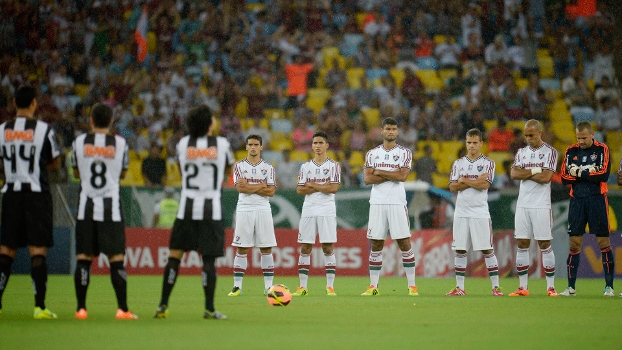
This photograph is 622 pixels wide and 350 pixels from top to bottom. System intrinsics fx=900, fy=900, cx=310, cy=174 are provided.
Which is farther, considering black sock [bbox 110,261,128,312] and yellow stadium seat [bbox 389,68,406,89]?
yellow stadium seat [bbox 389,68,406,89]

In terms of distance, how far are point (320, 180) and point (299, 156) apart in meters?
9.09

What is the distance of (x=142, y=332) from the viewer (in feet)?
26.7

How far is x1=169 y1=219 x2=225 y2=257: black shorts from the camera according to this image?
941 cm

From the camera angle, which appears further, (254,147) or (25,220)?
(254,147)

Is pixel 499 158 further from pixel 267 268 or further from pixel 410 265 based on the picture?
pixel 267 268

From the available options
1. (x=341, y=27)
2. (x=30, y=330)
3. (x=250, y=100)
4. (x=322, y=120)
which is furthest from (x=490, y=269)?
(x=341, y=27)

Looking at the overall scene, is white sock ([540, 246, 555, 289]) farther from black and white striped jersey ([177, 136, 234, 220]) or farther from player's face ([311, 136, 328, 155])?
black and white striped jersey ([177, 136, 234, 220])

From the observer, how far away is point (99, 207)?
937 cm

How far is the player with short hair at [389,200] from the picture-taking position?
14.0 meters

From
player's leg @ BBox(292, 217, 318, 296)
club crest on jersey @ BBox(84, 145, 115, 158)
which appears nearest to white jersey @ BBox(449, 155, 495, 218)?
player's leg @ BBox(292, 217, 318, 296)

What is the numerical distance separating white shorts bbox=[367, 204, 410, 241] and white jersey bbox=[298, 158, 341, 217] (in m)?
0.80

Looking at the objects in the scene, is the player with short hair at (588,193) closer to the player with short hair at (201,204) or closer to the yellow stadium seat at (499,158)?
the player with short hair at (201,204)

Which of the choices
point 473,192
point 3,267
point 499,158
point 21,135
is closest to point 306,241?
point 473,192

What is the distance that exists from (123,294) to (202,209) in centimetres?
120
